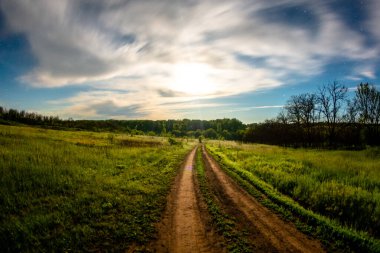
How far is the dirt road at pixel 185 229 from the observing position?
608 cm

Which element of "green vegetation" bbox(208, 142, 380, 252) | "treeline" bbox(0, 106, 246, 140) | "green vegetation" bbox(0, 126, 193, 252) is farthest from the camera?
"treeline" bbox(0, 106, 246, 140)

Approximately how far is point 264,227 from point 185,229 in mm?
2837

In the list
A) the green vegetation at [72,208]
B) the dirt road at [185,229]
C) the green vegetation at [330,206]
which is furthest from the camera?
the green vegetation at [330,206]

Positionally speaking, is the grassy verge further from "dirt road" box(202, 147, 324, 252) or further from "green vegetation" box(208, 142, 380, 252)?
"green vegetation" box(208, 142, 380, 252)

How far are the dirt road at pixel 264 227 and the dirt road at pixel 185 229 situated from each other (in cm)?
131

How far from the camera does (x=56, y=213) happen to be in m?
7.84

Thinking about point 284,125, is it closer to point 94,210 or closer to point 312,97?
point 312,97

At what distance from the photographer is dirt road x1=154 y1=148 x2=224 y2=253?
6082 mm

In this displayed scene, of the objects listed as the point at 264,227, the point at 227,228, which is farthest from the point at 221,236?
the point at 264,227

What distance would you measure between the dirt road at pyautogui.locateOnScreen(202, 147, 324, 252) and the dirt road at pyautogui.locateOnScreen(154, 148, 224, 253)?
131 centimetres

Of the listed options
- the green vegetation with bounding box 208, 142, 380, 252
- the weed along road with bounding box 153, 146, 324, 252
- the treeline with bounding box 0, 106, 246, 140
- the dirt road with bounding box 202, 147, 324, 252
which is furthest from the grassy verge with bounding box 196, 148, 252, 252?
the treeline with bounding box 0, 106, 246, 140

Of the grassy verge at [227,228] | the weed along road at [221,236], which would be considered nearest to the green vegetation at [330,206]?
the weed along road at [221,236]

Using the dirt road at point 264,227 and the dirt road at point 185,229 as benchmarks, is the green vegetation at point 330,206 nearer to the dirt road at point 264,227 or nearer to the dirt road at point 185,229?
the dirt road at point 264,227

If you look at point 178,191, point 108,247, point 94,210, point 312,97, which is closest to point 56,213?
point 94,210
